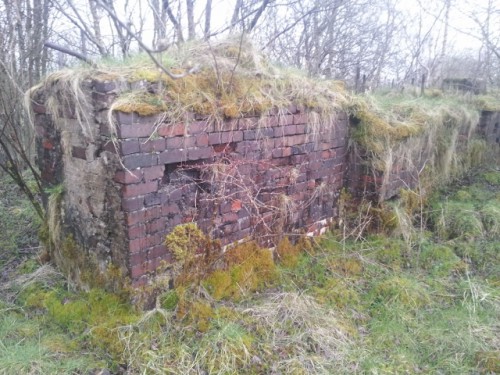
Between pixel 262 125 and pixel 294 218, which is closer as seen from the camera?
pixel 262 125

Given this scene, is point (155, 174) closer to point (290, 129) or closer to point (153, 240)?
point (153, 240)

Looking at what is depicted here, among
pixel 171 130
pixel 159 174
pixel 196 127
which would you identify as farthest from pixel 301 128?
pixel 159 174

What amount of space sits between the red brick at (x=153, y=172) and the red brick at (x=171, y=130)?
219mm

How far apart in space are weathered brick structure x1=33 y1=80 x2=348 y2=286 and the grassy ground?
31 centimetres

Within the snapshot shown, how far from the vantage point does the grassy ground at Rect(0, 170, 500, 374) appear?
2447mm

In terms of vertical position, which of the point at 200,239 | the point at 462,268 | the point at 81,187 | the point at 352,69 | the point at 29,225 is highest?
the point at 352,69

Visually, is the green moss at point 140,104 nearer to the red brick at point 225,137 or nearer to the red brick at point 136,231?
the red brick at point 225,137

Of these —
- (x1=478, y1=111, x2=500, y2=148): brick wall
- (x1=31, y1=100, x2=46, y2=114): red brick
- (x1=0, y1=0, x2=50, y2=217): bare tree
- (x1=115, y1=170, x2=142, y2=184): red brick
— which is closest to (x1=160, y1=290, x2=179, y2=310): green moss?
(x1=115, y1=170, x2=142, y2=184): red brick

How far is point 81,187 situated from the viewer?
279 centimetres

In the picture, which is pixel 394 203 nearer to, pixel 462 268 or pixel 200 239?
pixel 462 268

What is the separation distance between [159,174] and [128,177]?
0.23m

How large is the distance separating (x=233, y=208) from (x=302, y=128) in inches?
40.5

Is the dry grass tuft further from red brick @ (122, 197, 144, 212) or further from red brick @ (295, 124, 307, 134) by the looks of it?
red brick @ (295, 124, 307, 134)

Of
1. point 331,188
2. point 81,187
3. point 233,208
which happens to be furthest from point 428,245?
point 81,187
